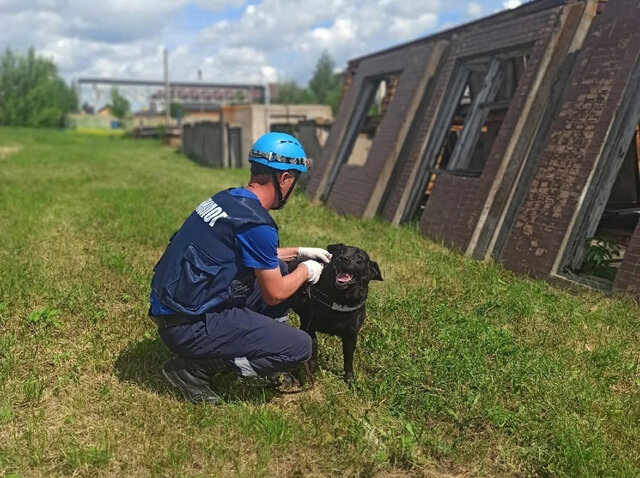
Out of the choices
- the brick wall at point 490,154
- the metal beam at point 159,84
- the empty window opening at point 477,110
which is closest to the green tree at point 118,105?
the metal beam at point 159,84

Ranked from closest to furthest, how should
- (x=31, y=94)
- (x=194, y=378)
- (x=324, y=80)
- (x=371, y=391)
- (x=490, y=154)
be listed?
(x=194, y=378) → (x=371, y=391) → (x=490, y=154) → (x=31, y=94) → (x=324, y=80)

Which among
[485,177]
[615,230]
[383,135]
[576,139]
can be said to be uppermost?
[576,139]

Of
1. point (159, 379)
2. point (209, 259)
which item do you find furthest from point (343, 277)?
point (159, 379)

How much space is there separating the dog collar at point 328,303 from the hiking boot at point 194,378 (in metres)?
0.70

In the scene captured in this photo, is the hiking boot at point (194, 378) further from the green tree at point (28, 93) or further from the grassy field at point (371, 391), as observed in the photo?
the green tree at point (28, 93)

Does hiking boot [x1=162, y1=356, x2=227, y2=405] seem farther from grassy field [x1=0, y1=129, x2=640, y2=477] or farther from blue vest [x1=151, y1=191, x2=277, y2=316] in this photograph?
blue vest [x1=151, y1=191, x2=277, y2=316]

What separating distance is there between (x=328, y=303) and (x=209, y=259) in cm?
79

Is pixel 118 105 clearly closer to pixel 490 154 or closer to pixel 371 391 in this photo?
pixel 490 154

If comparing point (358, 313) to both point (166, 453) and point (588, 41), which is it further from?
point (588, 41)

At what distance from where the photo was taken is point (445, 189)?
8.28 m

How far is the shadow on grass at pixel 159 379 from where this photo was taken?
374cm

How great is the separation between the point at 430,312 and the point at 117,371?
252 centimetres

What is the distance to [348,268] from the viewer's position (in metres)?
3.44

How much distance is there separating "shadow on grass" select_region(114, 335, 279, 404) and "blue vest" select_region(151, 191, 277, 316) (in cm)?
70
